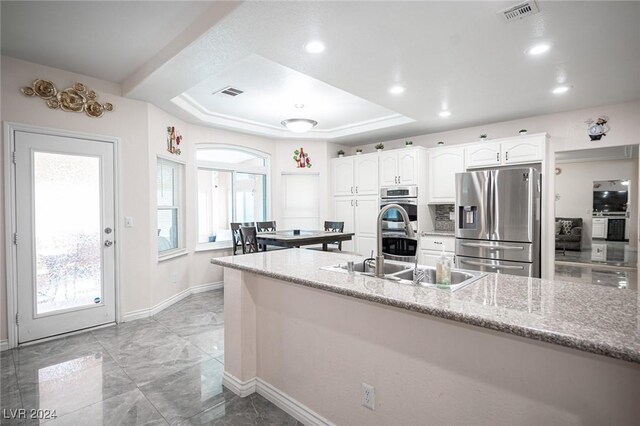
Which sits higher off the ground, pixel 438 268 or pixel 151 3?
pixel 151 3

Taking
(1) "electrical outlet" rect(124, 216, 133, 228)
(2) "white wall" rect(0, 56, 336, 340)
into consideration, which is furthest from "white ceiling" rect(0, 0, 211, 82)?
(1) "electrical outlet" rect(124, 216, 133, 228)

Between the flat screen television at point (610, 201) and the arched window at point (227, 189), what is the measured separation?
7.93m

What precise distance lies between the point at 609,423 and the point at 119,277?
3.94m

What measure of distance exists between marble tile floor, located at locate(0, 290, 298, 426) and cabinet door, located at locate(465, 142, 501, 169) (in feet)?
12.8

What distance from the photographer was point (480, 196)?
4.05 metres

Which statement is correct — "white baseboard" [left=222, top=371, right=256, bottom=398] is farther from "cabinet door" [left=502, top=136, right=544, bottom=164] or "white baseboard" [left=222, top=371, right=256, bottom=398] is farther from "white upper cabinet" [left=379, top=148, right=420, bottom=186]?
"cabinet door" [left=502, top=136, right=544, bottom=164]

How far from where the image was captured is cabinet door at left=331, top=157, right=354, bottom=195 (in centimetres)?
586

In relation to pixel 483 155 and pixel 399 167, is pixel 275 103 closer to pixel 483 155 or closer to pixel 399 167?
pixel 399 167

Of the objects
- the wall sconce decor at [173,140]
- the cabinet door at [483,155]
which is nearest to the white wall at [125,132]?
the wall sconce decor at [173,140]

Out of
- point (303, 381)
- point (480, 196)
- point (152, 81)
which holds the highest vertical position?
point (152, 81)

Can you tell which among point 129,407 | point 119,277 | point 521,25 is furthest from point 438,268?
point 119,277

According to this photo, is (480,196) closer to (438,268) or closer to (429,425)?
(438,268)

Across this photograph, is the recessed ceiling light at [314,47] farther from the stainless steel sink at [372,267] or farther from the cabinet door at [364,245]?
the cabinet door at [364,245]

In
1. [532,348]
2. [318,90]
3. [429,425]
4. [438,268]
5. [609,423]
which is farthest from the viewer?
[318,90]
